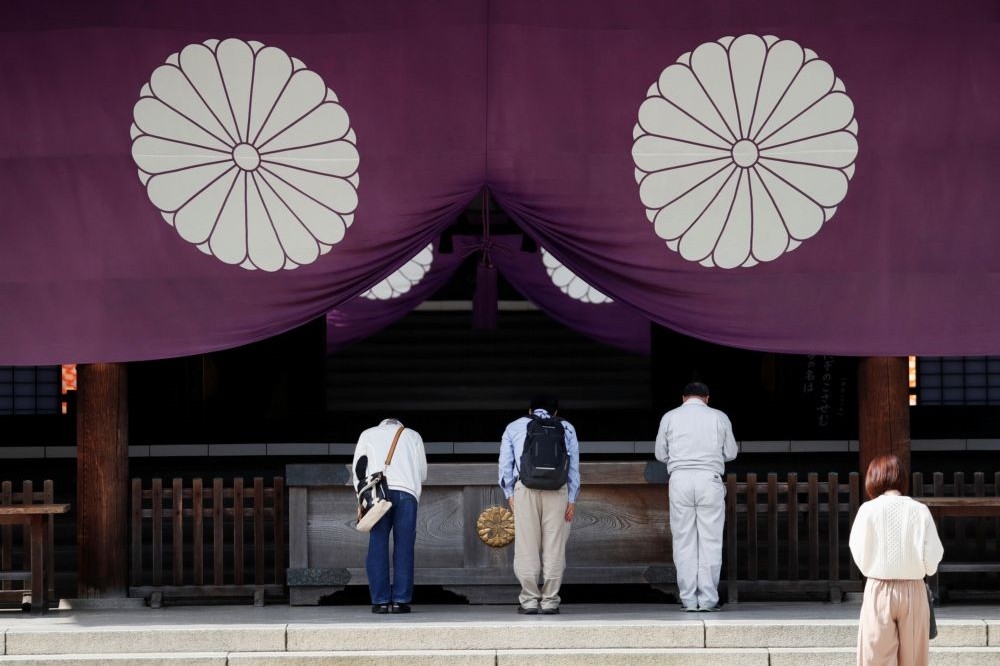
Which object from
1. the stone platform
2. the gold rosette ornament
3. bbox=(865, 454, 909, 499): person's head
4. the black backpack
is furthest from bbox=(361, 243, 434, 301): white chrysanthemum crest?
bbox=(865, 454, 909, 499): person's head

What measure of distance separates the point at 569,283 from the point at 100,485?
16.8 feet

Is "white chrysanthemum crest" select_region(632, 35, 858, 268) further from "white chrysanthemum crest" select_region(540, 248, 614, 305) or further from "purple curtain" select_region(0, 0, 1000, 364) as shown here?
"white chrysanthemum crest" select_region(540, 248, 614, 305)

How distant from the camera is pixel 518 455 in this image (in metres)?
9.31

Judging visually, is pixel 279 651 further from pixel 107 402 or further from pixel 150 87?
pixel 150 87

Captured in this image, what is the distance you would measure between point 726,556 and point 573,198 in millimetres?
3156

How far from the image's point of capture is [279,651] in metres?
8.49

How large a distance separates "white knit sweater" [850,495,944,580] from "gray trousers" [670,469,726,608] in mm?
2747

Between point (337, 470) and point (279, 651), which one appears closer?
point (279, 651)

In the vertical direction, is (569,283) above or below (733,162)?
below

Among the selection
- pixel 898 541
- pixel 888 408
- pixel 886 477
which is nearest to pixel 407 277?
pixel 888 408

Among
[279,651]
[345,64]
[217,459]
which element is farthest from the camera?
[217,459]

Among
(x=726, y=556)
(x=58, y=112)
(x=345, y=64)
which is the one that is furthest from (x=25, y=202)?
(x=726, y=556)

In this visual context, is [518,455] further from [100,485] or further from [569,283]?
[569,283]

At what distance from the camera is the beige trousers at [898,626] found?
6457 millimetres
